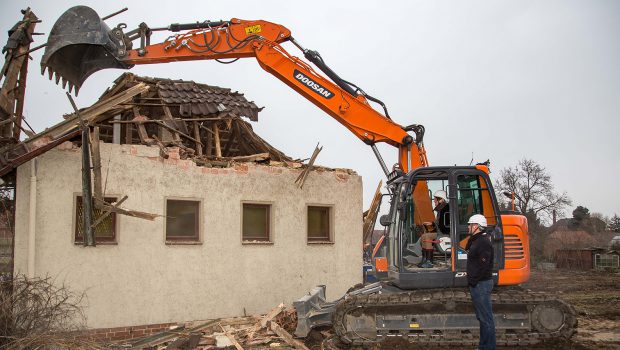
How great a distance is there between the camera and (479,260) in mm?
7738

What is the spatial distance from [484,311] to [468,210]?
1.58 metres

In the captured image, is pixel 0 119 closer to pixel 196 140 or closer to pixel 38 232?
pixel 38 232

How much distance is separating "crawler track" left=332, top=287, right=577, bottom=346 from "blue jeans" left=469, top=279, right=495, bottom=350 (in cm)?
50

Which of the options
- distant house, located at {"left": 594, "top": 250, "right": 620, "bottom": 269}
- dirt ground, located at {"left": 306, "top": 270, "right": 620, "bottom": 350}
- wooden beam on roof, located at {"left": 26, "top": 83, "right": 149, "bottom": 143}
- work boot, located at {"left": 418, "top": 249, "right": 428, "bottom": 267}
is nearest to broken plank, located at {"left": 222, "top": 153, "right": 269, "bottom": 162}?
wooden beam on roof, located at {"left": 26, "top": 83, "right": 149, "bottom": 143}

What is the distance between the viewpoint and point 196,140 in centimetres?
1230

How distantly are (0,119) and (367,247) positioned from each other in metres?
8.91

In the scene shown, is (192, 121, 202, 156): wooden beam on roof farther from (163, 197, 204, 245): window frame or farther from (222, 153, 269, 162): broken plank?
(163, 197, 204, 245): window frame

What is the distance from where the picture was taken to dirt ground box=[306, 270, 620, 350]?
8.35m

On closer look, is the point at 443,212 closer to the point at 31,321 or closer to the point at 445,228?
the point at 445,228

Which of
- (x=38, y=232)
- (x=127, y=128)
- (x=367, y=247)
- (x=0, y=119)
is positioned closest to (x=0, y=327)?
(x=38, y=232)

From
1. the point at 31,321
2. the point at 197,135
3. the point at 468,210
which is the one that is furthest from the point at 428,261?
the point at 197,135

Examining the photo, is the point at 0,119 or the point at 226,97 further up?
the point at 226,97

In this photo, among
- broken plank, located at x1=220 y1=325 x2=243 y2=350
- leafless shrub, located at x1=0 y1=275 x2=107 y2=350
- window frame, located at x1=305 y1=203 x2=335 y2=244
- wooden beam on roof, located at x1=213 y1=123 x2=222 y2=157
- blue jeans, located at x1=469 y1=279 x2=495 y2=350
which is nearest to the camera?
leafless shrub, located at x1=0 y1=275 x2=107 y2=350

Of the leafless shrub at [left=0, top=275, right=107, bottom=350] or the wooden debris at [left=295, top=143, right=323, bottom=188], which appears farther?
the wooden debris at [left=295, top=143, right=323, bottom=188]
